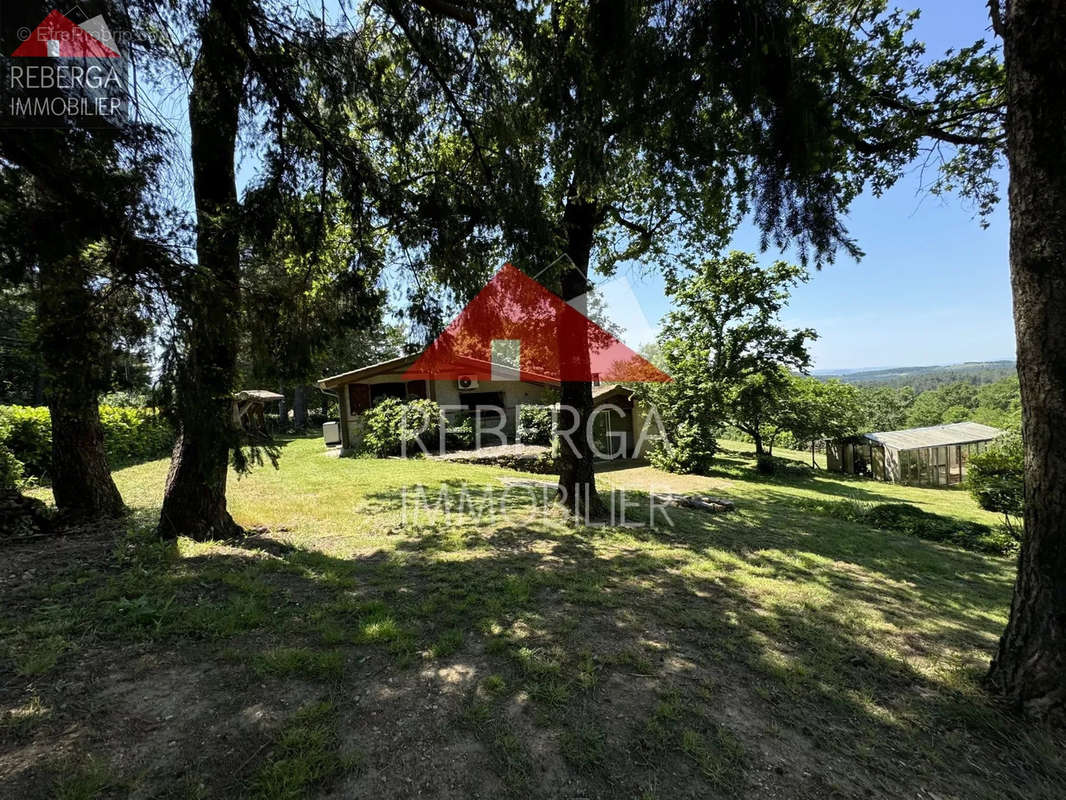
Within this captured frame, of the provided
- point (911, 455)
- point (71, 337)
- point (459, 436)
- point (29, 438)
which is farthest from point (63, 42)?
point (911, 455)

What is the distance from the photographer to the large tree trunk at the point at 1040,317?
2.11 metres

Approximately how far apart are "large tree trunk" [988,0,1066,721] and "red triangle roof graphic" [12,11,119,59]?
17.5 ft

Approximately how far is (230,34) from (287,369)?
251 cm

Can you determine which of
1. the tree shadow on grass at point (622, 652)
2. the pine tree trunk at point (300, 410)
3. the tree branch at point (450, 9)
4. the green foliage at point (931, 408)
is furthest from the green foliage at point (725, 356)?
the green foliage at point (931, 408)

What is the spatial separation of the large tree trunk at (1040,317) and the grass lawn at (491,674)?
43cm

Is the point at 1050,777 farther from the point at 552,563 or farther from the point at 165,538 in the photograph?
the point at 165,538

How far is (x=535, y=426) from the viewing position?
1516cm

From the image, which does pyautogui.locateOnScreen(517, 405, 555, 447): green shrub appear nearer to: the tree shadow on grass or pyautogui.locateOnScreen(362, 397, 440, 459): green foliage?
pyautogui.locateOnScreen(362, 397, 440, 459): green foliage

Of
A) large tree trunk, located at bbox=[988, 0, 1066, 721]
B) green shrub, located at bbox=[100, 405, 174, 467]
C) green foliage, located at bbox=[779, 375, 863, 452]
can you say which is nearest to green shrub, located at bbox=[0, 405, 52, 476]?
green shrub, located at bbox=[100, 405, 174, 467]

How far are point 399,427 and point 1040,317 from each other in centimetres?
1390

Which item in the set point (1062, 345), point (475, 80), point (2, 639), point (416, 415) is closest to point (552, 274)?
point (475, 80)

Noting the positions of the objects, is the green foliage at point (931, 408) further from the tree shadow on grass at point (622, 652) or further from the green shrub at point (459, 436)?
the tree shadow on grass at point (622, 652)

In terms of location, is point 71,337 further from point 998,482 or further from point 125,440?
point 998,482

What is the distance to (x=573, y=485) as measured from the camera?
6.80 meters
